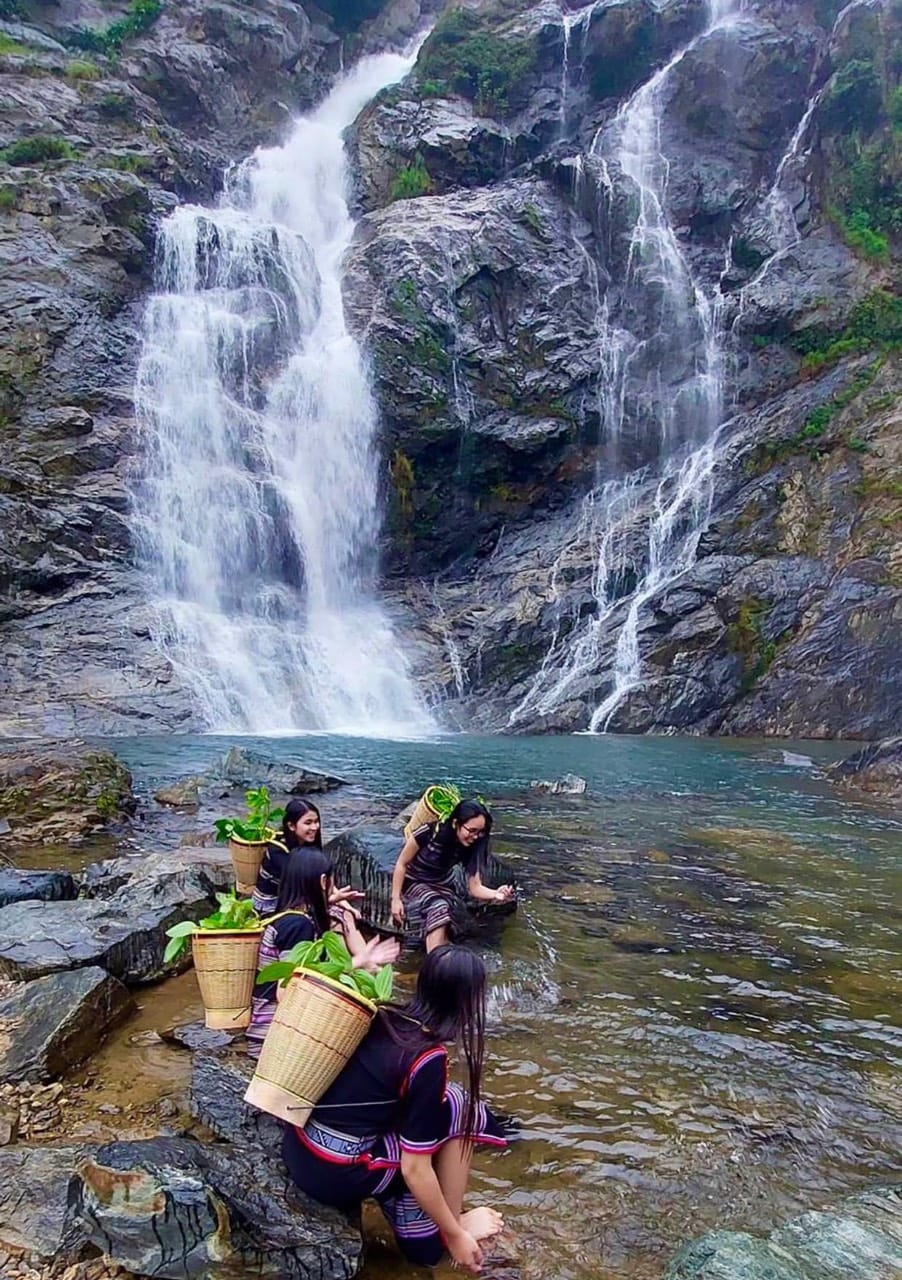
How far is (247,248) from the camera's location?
30.3 metres

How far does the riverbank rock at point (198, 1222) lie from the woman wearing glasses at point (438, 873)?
8.18 feet

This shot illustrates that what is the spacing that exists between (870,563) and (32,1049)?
23.0m

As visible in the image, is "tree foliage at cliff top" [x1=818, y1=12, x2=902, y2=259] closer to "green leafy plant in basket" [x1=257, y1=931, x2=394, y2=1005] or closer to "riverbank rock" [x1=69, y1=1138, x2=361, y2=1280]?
"green leafy plant in basket" [x1=257, y1=931, x2=394, y2=1005]

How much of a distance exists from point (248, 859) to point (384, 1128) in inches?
134

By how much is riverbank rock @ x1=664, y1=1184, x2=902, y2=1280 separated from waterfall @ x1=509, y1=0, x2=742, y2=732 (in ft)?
65.2

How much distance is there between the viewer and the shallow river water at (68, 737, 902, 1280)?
332 centimetres

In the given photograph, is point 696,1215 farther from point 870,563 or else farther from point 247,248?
point 247,248

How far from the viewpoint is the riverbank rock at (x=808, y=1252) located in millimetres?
2592

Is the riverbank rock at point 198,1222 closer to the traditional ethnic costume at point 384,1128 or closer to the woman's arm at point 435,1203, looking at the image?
the traditional ethnic costume at point 384,1128

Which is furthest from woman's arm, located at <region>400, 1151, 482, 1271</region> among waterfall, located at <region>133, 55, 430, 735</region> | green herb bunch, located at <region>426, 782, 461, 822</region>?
waterfall, located at <region>133, 55, 430, 735</region>

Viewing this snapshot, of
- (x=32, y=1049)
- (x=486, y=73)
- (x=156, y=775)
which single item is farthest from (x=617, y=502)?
(x=32, y=1049)

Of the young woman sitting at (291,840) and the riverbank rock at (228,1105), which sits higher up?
the young woman sitting at (291,840)

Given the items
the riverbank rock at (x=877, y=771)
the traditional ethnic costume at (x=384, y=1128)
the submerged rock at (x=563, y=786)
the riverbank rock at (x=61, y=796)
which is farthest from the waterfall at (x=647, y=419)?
the traditional ethnic costume at (x=384, y=1128)

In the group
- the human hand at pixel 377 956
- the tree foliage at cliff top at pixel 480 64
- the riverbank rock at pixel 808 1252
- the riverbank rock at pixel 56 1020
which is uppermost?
the tree foliage at cliff top at pixel 480 64
